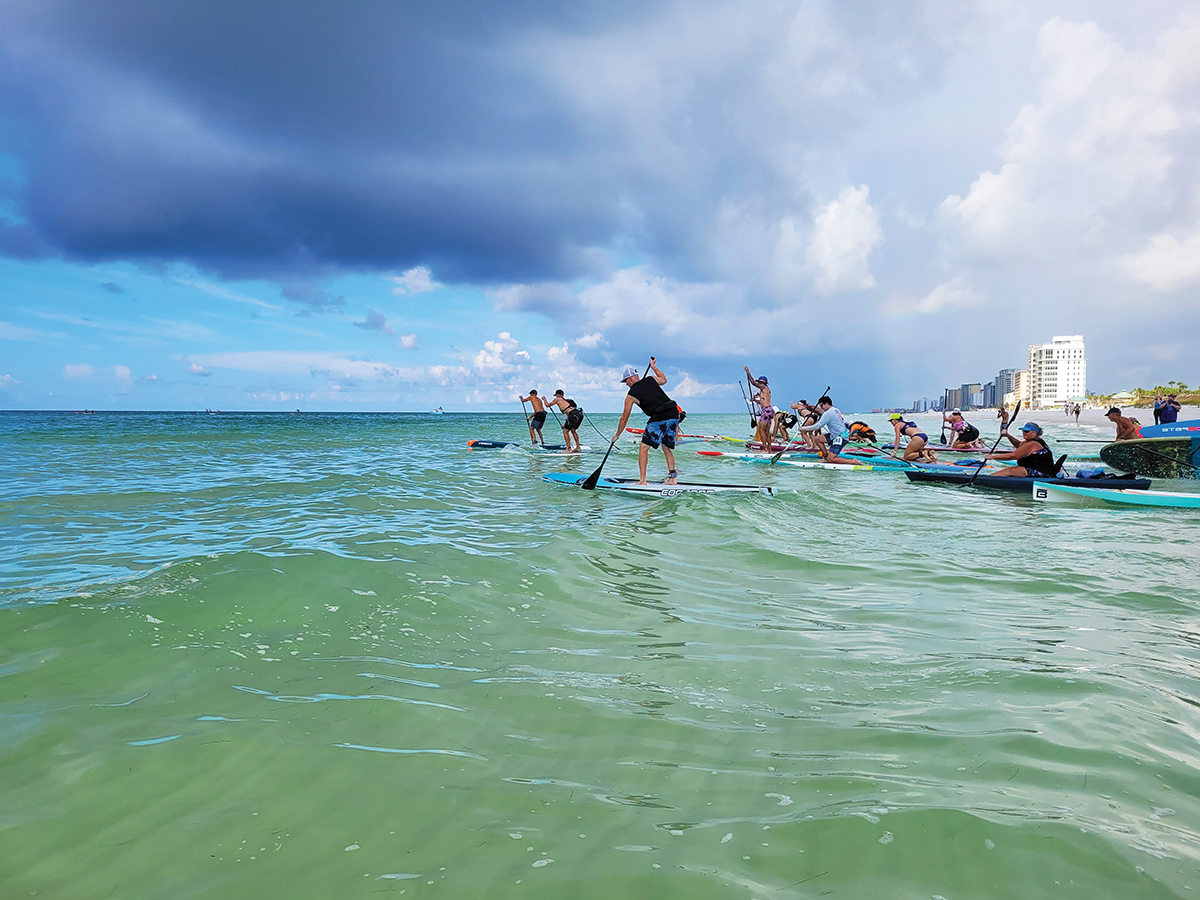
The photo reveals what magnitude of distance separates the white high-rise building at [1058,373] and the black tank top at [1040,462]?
183 m

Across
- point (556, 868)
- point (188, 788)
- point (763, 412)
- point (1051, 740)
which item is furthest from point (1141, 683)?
point (763, 412)

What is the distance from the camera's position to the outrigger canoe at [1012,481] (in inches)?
477

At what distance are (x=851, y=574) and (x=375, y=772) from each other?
17.6 feet

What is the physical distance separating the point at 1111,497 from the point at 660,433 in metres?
9.30

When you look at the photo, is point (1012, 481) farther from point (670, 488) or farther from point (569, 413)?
point (569, 413)

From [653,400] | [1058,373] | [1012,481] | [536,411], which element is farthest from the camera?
[1058,373]

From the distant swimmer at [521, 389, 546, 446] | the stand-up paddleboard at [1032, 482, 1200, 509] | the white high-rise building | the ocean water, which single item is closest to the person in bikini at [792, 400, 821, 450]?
the stand-up paddleboard at [1032, 482, 1200, 509]

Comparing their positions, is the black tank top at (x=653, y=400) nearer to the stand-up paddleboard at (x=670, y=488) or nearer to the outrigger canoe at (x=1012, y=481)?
the stand-up paddleboard at (x=670, y=488)

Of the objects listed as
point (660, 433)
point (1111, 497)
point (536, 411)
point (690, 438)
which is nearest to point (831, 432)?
point (1111, 497)


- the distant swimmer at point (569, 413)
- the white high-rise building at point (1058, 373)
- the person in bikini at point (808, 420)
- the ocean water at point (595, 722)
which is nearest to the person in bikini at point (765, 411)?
the person in bikini at point (808, 420)

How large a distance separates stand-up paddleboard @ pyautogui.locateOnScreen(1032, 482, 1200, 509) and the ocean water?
5.47 metres

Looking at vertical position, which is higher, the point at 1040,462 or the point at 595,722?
the point at 1040,462

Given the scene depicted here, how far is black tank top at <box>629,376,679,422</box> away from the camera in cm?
1315

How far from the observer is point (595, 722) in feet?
10.8
